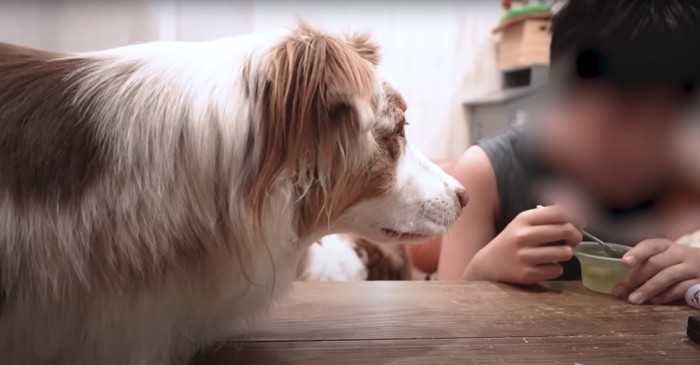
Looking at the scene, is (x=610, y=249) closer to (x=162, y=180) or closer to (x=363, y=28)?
(x=363, y=28)

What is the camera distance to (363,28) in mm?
602

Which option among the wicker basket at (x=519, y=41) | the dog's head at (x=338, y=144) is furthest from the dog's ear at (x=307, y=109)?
the wicker basket at (x=519, y=41)

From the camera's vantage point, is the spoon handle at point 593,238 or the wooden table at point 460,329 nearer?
the wooden table at point 460,329

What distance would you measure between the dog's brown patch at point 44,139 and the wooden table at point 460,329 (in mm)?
190

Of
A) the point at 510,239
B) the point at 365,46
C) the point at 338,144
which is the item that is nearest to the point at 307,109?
the point at 338,144

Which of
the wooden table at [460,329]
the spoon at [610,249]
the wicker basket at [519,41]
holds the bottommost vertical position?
the wooden table at [460,329]

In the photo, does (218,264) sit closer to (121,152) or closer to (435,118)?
(121,152)

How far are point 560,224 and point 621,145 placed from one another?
0.41 ft

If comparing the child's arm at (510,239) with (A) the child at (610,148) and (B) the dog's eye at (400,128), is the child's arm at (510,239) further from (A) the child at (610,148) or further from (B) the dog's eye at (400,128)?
(B) the dog's eye at (400,128)

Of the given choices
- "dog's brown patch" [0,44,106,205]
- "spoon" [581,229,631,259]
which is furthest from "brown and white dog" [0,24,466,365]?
"spoon" [581,229,631,259]

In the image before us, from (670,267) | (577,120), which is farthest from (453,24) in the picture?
(670,267)

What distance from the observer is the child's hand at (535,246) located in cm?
68

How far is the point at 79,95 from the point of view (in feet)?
1.39

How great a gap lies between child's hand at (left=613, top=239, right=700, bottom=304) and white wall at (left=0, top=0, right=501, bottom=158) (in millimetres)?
309
